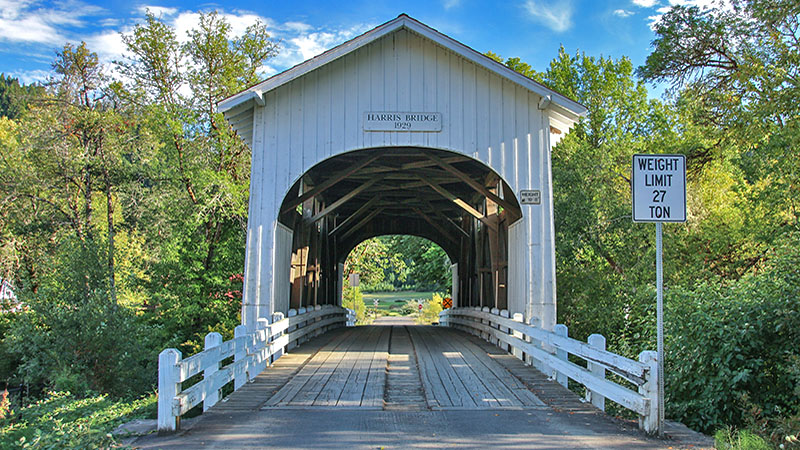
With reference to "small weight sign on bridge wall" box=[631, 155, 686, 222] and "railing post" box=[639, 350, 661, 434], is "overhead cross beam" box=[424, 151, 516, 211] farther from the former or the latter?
"railing post" box=[639, 350, 661, 434]

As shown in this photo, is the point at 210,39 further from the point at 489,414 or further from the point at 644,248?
the point at 489,414

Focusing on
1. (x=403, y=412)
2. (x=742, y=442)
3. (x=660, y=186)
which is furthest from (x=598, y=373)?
(x=660, y=186)

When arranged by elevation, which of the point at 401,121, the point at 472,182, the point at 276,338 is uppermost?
the point at 401,121

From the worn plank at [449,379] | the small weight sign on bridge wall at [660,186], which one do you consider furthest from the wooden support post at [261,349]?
the small weight sign on bridge wall at [660,186]

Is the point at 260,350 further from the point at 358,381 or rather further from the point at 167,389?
the point at 167,389

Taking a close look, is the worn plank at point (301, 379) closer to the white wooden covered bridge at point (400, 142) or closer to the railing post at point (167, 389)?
the white wooden covered bridge at point (400, 142)

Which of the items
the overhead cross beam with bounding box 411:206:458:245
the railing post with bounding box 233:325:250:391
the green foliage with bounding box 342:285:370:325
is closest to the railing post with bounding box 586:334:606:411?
the railing post with bounding box 233:325:250:391

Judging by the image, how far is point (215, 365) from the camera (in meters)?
5.99

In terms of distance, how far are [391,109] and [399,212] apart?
9.99 meters

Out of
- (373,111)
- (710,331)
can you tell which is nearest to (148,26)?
(373,111)

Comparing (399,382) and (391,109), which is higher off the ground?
(391,109)

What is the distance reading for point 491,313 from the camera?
473 inches

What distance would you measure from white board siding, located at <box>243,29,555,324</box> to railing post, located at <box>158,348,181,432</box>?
465 centimetres

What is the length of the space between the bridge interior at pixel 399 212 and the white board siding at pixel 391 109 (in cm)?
70
